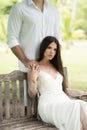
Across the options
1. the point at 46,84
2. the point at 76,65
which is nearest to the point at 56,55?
the point at 46,84

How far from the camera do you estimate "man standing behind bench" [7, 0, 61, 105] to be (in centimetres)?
329

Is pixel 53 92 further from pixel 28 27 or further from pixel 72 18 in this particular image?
pixel 72 18

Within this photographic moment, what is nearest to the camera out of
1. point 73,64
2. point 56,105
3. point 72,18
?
point 56,105

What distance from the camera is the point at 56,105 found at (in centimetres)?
321

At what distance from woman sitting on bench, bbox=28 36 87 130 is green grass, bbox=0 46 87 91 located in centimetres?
564

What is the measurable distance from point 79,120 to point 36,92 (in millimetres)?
509

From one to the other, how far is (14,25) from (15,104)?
2.22ft

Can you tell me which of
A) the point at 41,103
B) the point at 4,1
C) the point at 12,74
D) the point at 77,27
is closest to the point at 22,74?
the point at 12,74

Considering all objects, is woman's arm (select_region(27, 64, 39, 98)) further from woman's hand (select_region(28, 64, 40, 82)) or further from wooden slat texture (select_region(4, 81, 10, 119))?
wooden slat texture (select_region(4, 81, 10, 119))

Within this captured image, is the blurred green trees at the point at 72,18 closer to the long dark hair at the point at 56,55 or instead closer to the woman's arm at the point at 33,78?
the long dark hair at the point at 56,55

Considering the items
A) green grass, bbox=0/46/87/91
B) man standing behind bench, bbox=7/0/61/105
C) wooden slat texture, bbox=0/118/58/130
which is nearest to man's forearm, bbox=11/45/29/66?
man standing behind bench, bbox=7/0/61/105

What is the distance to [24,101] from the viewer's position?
3.47 metres

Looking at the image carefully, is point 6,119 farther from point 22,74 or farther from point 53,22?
point 53,22

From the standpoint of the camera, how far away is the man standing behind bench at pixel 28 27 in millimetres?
3287
